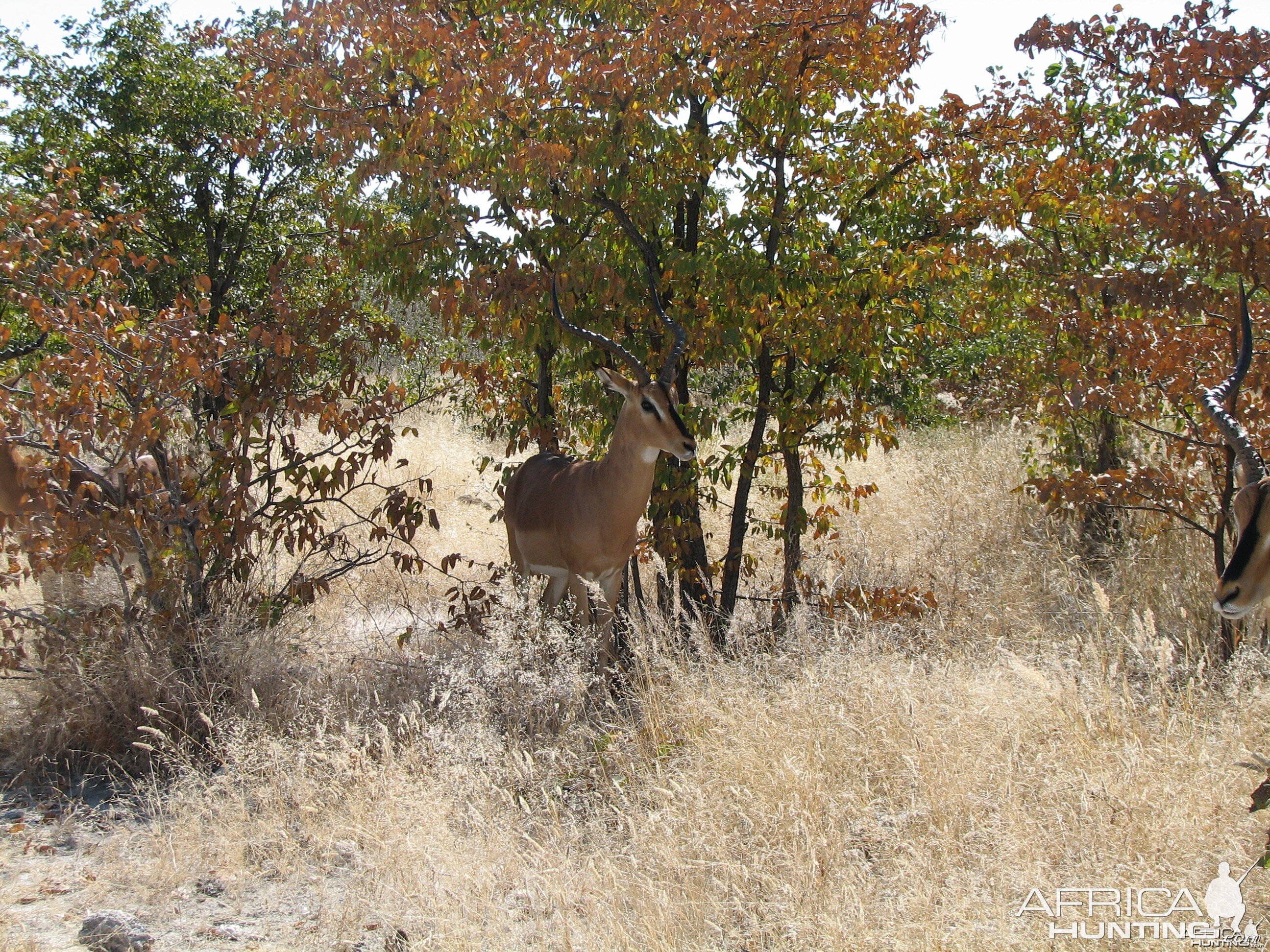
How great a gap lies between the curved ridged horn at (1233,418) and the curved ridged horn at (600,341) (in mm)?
2817

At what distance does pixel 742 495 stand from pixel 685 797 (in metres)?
2.95

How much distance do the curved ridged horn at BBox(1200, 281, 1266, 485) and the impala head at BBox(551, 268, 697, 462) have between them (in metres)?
2.47

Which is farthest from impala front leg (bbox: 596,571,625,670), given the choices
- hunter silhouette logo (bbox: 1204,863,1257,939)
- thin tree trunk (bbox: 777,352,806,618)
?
hunter silhouette logo (bbox: 1204,863,1257,939)

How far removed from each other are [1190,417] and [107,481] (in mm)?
6042

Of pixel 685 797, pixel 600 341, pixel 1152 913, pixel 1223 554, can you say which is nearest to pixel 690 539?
pixel 600 341

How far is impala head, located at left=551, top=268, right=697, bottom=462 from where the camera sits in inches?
224

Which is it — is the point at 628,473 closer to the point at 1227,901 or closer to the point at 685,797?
the point at 685,797

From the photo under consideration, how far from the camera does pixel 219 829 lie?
4281 millimetres

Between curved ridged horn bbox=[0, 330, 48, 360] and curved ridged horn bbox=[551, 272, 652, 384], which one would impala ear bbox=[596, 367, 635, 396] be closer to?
curved ridged horn bbox=[551, 272, 652, 384]

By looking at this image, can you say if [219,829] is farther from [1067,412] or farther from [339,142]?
[1067,412]

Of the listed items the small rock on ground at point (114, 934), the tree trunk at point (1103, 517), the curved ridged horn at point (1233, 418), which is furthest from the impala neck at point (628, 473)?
the tree trunk at point (1103, 517)

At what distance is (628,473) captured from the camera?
6.11 meters

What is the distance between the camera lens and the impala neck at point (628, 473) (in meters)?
6.04

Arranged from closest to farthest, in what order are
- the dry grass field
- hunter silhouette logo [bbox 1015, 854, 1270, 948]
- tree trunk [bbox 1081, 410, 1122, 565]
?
hunter silhouette logo [bbox 1015, 854, 1270, 948], the dry grass field, tree trunk [bbox 1081, 410, 1122, 565]
